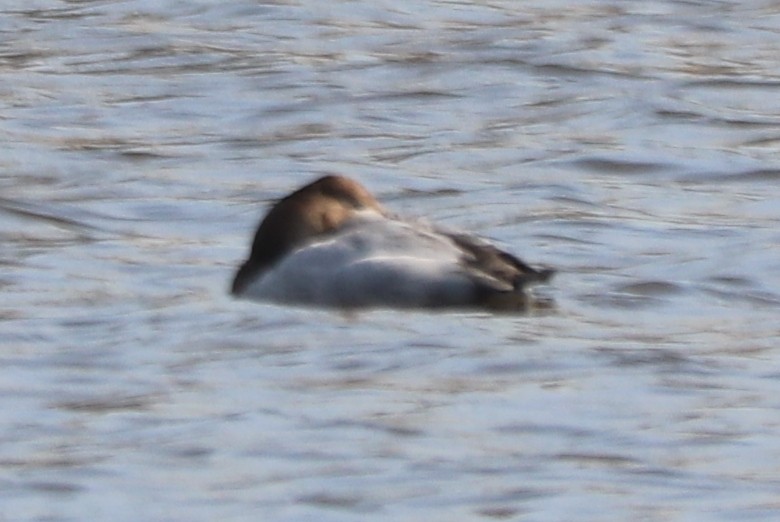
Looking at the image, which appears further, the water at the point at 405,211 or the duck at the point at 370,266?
the duck at the point at 370,266

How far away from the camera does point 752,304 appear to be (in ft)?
33.6

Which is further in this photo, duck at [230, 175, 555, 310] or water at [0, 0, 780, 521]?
duck at [230, 175, 555, 310]

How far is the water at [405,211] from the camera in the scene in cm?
781

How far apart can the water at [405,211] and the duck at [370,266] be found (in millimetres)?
90

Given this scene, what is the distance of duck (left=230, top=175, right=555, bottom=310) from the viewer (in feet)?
32.4

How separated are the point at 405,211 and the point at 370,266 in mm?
2500

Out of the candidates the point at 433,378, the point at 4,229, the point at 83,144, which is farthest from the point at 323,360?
the point at 83,144

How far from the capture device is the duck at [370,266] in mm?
9875

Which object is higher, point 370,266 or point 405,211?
point 370,266

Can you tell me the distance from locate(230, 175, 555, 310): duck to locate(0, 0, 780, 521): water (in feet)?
0.29

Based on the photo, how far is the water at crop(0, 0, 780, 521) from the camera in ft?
25.6

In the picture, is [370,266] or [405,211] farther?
[405,211]

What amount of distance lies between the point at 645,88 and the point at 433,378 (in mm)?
6368

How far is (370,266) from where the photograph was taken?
9891mm
